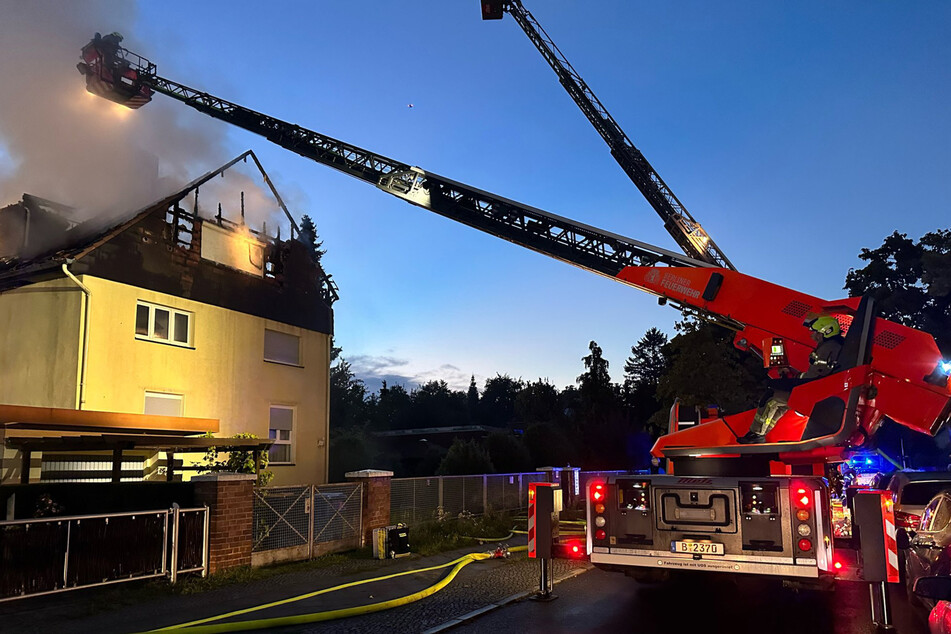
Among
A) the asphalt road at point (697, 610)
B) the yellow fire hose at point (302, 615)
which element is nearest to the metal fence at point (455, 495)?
the asphalt road at point (697, 610)

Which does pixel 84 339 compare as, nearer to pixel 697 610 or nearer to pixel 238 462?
pixel 238 462

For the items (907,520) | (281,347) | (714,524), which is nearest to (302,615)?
(714,524)

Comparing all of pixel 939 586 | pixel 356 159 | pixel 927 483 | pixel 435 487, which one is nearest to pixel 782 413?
pixel 927 483

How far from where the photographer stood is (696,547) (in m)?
7.53

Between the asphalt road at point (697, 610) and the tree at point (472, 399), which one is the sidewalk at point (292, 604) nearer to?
the asphalt road at point (697, 610)

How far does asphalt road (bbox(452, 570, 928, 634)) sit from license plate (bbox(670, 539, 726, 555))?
77cm

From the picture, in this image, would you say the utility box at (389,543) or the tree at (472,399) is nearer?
the utility box at (389,543)

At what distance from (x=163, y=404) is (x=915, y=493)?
47.0ft

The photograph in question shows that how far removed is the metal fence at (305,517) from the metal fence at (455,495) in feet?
4.77

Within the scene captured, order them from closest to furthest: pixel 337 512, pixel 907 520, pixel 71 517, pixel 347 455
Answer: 1. pixel 907 520
2. pixel 71 517
3. pixel 337 512
4. pixel 347 455

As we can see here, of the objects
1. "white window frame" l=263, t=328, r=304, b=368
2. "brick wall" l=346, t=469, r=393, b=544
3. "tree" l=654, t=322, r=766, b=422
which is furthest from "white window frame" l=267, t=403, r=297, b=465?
"tree" l=654, t=322, r=766, b=422

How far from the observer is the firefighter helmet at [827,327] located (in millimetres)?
7926

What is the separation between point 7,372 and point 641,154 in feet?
63.8

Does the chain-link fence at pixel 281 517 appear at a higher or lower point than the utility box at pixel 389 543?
higher
